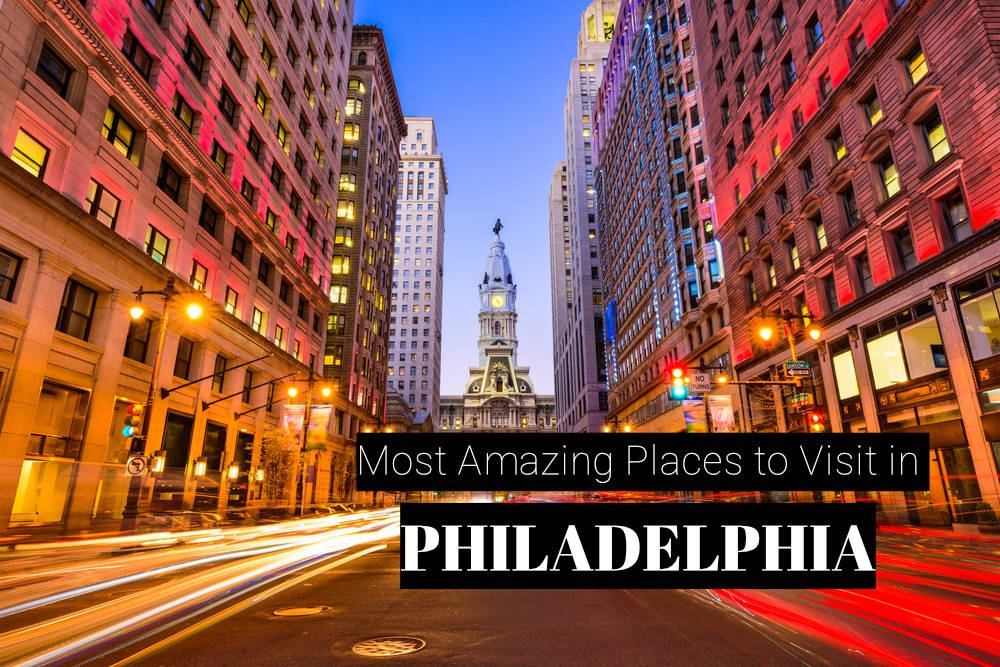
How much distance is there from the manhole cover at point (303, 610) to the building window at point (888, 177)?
2976cm

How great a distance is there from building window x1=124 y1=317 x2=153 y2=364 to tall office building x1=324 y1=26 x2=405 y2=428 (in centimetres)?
2875

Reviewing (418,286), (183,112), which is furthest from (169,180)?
(418,286)

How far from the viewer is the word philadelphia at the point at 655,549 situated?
3.44 metres

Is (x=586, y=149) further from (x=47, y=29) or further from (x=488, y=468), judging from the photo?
(x=488, y=468)

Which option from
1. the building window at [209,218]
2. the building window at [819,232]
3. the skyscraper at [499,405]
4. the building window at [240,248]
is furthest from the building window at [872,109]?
the skyscraper at [499,405]

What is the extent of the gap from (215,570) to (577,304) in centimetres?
11217

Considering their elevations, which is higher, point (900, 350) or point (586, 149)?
point (586, 149)

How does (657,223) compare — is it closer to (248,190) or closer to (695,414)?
(695,414)

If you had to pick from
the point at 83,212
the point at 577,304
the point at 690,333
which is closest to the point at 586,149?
the point at 577,304

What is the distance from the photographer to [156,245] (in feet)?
88.3

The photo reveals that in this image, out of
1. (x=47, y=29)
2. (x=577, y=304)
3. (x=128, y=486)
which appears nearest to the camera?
(x=47, y=29)

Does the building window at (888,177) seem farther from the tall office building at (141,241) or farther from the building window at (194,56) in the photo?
the building window at (194,56)

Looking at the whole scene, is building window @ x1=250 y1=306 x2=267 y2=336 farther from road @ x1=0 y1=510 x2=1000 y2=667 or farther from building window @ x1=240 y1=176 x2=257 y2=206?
road @ x1=0 y1=510 x2=1000 y2=667

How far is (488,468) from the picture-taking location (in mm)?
3434
